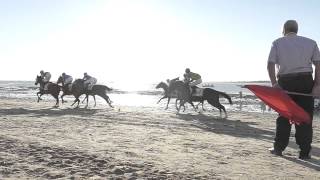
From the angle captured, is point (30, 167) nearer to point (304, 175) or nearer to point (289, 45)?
point (304, 175)

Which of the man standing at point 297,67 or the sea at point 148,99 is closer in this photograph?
the man standing at point 297,67

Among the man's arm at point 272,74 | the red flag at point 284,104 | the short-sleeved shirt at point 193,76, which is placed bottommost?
the red flag at point 284,104

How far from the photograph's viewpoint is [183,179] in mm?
6188

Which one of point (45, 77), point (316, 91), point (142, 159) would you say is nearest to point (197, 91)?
point (45, 77)

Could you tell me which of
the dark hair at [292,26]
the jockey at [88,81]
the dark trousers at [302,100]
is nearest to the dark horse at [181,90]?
the jockey at [88,81]

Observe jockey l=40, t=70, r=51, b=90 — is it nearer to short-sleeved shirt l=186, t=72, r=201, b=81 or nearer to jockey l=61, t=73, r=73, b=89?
jockey l=61, t=73, r=73, b=89

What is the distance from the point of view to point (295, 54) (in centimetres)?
777

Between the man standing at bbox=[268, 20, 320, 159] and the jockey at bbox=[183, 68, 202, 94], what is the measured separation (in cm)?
1897

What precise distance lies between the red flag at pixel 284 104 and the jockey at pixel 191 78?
19247 millimetres

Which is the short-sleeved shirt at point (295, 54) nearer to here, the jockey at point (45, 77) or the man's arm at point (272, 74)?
the man's arm at point (272, 74)

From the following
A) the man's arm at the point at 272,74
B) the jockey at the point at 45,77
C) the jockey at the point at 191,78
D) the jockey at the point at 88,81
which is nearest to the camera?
the man's arm at the point at 272,74

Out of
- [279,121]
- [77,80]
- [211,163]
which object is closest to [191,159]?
[211,163]

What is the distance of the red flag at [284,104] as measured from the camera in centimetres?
741

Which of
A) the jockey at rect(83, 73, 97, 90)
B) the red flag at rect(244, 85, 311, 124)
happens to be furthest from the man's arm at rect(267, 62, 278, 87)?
the jockey at rect(83, 73, 97, 90)
